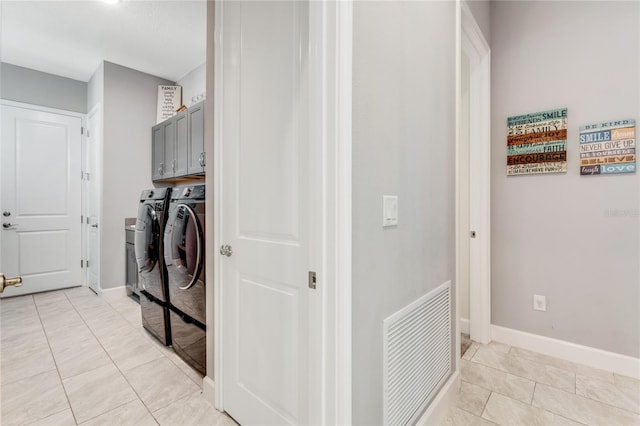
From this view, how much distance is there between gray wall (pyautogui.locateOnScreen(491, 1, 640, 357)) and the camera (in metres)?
1.92

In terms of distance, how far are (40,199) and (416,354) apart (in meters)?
4.68

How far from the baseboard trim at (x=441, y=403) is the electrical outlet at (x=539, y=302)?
3.22ft

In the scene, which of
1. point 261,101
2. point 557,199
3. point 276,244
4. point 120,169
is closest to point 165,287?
point 276,244

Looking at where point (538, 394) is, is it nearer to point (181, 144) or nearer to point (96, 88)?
point (181, 144)

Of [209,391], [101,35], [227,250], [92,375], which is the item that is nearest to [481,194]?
[227,250]

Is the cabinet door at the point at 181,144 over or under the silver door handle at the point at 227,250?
over

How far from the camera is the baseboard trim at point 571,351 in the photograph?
74.7 inches

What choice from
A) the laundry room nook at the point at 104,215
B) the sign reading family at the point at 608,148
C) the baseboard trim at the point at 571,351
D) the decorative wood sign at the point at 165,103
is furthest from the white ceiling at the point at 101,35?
the baseboard trim at the point at 571,351

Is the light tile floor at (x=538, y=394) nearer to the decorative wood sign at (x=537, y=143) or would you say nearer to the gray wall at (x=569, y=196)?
the gray wall at (x=569, y=196)

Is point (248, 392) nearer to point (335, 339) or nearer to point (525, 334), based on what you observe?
point (335, 339)

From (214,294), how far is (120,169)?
3019 mm

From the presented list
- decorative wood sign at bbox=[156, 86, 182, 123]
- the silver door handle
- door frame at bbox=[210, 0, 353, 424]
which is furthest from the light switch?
decorative wood sign at bbox=[156, 86, 182, 123]

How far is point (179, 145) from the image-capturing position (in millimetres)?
3418

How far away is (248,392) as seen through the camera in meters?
1.42
